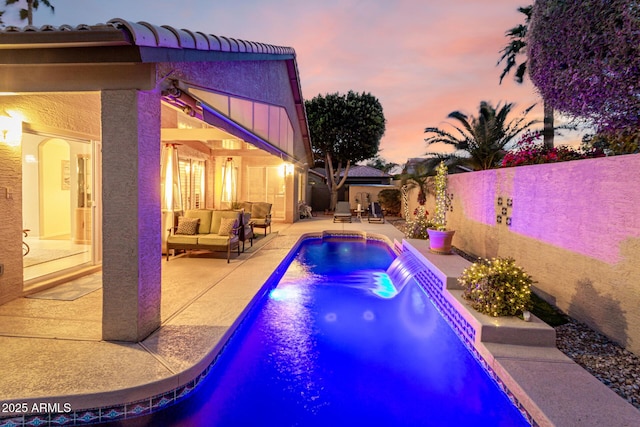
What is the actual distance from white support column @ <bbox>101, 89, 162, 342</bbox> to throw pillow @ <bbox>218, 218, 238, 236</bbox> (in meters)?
4.71

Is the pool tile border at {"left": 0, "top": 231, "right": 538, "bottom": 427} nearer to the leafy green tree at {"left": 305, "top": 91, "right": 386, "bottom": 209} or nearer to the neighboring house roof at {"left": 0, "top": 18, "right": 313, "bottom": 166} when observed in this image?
the neighboring house roof at {"left": 0, "top": 18, "right": 313, "bottom": 166}

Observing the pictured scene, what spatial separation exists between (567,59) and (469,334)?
22.1 feet

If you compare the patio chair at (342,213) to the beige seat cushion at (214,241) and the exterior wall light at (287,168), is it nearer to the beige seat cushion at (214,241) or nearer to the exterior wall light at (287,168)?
the exterior wall light at (287,168)

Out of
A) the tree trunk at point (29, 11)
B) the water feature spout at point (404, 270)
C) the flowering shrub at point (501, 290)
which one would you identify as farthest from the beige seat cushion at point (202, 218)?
the tree trunk at point (29, 11)

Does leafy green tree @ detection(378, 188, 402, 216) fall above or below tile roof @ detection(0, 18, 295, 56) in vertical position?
below

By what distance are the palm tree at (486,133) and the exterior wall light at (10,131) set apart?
13218 mm

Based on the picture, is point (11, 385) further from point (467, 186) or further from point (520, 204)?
point (467, 186)

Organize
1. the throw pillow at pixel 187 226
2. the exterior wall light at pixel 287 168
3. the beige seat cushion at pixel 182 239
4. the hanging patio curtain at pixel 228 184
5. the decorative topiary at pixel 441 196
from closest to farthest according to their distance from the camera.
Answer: the beige seat cushion at pixel 182 239 < the throw pillow at pixel 187 226 < the decorative topiary at pixel 441 196 < the hanging patio curtain at pixel 228 184 < the exterior wall light at pixel 287 168

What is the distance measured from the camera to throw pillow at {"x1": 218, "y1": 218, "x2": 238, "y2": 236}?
9.02 meters

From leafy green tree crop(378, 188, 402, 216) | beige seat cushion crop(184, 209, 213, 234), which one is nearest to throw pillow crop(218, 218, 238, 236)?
beige seat cushion crop(184, 209, 213, 234)

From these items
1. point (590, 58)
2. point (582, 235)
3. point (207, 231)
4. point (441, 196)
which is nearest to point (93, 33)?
point (207, 231)

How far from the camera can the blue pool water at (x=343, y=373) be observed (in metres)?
3.58

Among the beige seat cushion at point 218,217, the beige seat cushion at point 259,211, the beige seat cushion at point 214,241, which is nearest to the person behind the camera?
the beige seat cushion at point 214,241

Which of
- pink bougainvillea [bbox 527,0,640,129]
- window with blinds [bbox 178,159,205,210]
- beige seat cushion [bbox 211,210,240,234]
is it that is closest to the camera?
pink bougainvillea [bbox 527,0,640,129]
